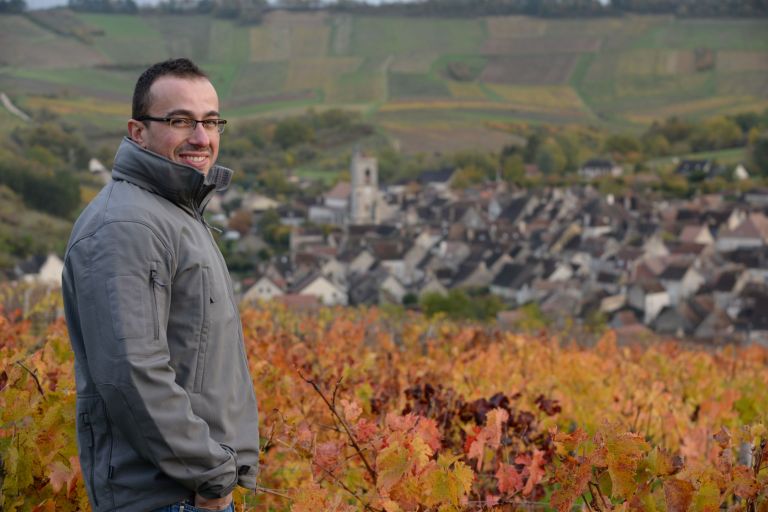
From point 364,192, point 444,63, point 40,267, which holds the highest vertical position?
point 444,63

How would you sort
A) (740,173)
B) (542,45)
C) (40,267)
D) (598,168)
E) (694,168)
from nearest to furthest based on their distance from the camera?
(40,267)
(740,173)
(694,168)
(598,168)
(542,45)

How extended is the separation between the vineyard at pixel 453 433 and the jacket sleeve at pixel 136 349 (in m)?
0.59

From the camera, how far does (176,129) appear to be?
2674mm

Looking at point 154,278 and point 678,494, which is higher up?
point 154,278

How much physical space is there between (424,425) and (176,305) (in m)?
1.40

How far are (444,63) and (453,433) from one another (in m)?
134

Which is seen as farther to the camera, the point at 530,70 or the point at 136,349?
the point at 530,70

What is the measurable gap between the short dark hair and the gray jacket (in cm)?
9

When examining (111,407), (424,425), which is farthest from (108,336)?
(424,425)

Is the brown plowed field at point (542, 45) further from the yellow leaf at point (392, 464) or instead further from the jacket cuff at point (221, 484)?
the jacket cuff at point (221, 484)

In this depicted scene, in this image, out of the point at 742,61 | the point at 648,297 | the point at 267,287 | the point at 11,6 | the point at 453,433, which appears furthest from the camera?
the point at 742,61

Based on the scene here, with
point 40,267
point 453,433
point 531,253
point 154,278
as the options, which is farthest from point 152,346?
point 531,253

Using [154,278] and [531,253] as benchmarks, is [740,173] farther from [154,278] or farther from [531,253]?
[154,278]

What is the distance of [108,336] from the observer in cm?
237
